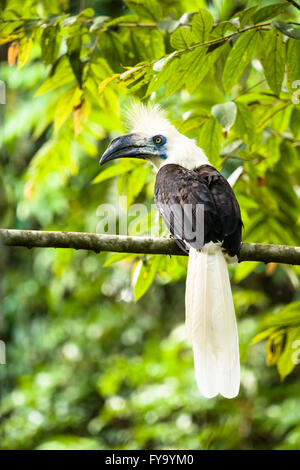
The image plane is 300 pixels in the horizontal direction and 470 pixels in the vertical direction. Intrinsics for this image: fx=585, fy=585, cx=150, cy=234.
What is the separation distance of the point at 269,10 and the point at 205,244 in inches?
32.2

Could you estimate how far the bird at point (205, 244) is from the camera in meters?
1.95

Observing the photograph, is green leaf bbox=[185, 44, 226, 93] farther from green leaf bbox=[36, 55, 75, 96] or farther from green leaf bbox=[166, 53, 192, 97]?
green leaf bbox=[36, 55, 75, 96]

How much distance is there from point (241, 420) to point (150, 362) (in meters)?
0.82

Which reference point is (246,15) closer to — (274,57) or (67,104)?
(274,57)

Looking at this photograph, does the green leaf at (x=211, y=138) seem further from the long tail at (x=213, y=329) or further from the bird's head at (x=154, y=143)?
the long tail at (x=213, y=329)

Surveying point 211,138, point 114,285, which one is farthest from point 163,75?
point 114,285

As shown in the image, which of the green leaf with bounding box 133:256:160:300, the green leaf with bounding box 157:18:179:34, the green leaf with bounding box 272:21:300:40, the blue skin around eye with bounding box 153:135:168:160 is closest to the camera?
the green leaf with bounding box 272:21:300:40

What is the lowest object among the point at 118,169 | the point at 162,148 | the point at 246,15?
the point at 118,169

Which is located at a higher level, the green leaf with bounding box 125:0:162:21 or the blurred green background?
the green leaf with bounding box 125:0:162:21

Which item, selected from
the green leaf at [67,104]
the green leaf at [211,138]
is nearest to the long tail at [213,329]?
the green leaf at [211,138]

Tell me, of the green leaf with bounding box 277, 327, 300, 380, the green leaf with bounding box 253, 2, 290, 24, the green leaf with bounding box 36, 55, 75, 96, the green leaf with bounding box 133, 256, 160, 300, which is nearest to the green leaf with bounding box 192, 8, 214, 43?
the green leaf with bounding box 253, 2, 290, 24

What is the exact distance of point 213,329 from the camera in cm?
199

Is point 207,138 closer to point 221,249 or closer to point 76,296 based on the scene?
point 221,249

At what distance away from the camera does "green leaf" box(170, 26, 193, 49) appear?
1913 millimetres
